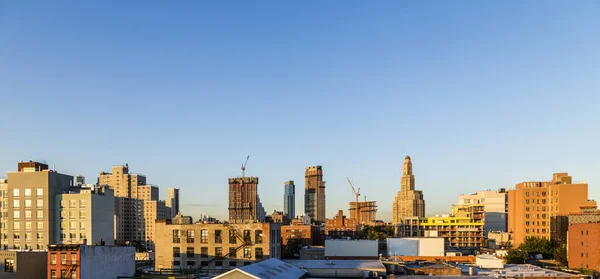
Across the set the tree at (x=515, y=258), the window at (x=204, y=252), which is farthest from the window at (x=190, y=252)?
the tree at (x=515, y=258)

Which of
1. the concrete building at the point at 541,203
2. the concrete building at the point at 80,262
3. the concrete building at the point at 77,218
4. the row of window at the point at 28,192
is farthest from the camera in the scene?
the concrete building at the point at 541,203

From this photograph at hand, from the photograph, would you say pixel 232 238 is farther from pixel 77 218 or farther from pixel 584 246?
pixel 584 246

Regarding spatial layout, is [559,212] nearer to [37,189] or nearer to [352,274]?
[352,274]

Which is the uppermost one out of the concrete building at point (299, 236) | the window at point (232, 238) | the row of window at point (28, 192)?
the row of window at point (28, 192)

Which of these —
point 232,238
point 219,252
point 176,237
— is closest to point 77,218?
point 176,237

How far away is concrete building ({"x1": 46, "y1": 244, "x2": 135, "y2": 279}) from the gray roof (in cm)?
2192

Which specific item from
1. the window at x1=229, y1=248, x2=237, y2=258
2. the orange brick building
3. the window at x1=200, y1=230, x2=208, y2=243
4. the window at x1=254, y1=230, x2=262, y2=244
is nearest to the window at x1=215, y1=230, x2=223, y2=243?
the window at x1=200, y1=230, x2=208, y2=243

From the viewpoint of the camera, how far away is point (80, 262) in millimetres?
66562

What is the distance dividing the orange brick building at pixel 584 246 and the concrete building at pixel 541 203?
207 ft

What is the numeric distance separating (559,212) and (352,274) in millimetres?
130408

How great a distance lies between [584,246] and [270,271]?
8679 centimetres

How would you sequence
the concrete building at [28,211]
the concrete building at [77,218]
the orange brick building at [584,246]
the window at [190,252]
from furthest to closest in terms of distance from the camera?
the concrete building at [77,218] < the concrete building at [28,211] < the orange brick building at [584,246] < the window at [190,252]

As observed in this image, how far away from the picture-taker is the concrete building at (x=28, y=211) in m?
133

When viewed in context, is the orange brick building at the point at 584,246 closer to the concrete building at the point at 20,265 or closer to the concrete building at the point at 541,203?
the concrete building at the point at 541,203
